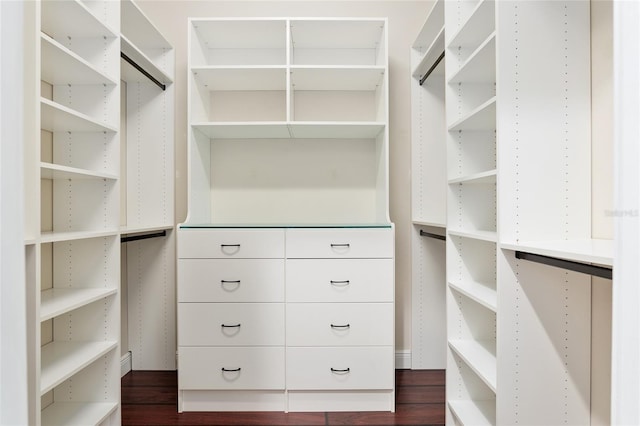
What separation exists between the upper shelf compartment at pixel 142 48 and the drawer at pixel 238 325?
53.0 inches

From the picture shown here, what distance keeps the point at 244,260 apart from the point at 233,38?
1.38 meters

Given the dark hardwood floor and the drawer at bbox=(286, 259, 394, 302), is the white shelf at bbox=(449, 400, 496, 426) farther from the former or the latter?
the drawer at bbox=(286, 259, 394, 302)

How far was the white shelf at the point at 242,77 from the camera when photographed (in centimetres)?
222

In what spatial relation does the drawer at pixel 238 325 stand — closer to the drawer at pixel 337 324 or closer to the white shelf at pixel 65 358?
the drawer at pixel 337 324

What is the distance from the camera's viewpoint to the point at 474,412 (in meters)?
1.70

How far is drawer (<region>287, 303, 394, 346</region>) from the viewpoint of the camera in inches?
80.4

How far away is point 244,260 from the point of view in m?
2.04

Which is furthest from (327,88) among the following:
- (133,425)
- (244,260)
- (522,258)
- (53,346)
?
(133,425)

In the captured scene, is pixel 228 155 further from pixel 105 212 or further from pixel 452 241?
pixel 452 241

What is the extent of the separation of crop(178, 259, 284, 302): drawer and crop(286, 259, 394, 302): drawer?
0.27 ft

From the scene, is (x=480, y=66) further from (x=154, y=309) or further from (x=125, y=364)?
(x=125, y=364)

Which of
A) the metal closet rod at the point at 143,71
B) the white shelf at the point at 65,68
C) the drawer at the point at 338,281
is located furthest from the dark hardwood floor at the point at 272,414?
the metal closet rod at the point at 143,71

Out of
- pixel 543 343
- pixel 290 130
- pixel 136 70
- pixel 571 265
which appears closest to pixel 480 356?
pixel 543 343

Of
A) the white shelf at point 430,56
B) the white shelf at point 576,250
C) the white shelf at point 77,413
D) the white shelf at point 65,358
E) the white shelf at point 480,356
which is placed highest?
the white shelf at point 430,56
